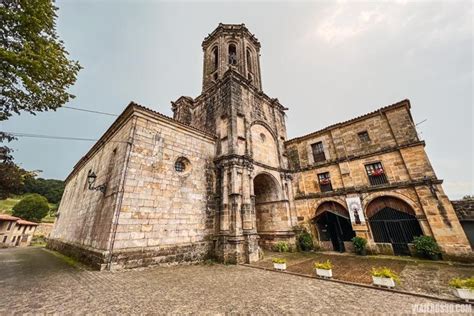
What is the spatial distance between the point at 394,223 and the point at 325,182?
459cm

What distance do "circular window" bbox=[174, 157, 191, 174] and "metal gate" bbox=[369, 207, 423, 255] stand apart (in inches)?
481

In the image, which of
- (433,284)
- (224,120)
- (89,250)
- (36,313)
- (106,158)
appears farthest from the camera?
(224,120)

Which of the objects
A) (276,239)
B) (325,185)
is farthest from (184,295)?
(325,185)

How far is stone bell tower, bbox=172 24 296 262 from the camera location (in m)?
9.90

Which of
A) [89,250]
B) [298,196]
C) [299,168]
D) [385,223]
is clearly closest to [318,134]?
[299,168]

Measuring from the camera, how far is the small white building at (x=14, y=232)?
26.0 metres

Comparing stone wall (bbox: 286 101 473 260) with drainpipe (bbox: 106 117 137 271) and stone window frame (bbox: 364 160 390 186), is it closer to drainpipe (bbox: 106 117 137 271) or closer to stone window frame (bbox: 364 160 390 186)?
stone window frame (bbox: 364 160 390 186)

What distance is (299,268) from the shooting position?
25.8 ft

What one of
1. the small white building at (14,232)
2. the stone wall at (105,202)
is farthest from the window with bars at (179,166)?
the small white building at (14,232)

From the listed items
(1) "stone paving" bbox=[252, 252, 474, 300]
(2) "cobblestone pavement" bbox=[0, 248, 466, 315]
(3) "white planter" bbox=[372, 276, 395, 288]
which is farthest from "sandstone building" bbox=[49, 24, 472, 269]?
(3) "white planter" bbox=[372, 276, 395, 288]

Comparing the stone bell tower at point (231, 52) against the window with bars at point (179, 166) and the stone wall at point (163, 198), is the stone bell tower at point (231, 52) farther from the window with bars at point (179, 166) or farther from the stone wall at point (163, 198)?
the window with bars at point (179, 166)

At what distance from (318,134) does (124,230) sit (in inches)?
591

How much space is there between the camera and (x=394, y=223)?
35.9ft

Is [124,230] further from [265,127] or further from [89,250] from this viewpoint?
[265,127]
